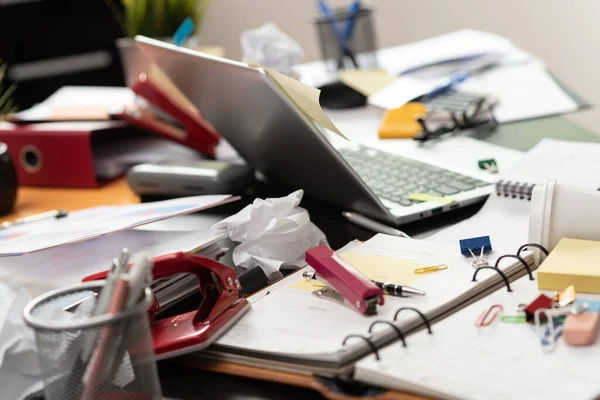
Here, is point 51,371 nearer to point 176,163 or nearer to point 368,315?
point 368,315

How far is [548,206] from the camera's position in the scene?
2.47ft

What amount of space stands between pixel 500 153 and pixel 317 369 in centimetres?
68

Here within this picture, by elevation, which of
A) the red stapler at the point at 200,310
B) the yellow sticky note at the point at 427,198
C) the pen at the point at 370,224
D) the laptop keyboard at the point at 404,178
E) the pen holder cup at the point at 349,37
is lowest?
the pen at the point at 370,224

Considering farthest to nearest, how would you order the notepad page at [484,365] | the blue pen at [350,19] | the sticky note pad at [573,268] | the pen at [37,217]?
1. the blue pen at [350,19]
2. the pen at [37,217]
3. the sticky note pad at [573,268]
4. the notepad page at [484,365]

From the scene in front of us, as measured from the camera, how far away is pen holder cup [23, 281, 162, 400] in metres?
0.59

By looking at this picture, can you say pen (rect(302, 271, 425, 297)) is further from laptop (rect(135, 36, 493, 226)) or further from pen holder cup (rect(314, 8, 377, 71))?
pen holder cup (rect(314, 8, 377, 71))

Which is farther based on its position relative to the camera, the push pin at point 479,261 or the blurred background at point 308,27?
the blurred background at point 308,27

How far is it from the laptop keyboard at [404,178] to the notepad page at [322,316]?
0.78ft

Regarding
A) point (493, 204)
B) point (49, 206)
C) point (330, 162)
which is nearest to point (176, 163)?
point (49, 206)

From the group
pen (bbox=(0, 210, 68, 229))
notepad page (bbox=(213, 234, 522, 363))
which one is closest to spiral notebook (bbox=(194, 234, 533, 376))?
notepad page (bbox=(213, 234, 522, 363))

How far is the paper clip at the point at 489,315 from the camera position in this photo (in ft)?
2.13

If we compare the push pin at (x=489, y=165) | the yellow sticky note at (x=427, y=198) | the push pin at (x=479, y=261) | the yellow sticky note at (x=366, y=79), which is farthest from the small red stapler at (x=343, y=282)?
the yellow sticky note at (x=366, y=79)

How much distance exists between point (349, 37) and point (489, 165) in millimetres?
683

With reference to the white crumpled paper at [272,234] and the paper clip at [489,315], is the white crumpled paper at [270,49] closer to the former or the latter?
the white crumpled paper at [272,234]
